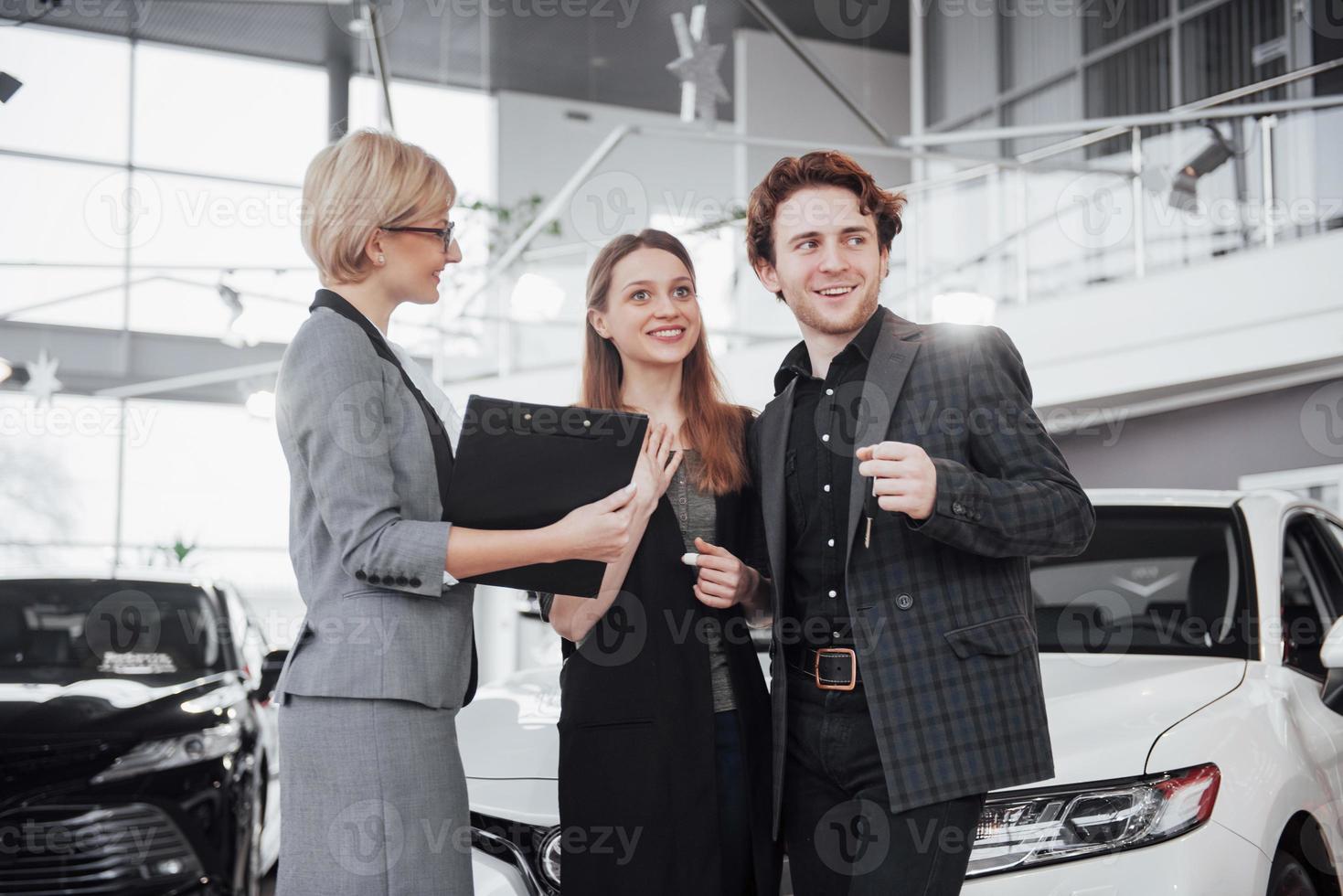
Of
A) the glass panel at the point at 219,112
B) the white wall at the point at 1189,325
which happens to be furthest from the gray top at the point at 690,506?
the glass panel at the point at 219,112

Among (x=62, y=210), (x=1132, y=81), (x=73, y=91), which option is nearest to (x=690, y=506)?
(x=1132, y=81)

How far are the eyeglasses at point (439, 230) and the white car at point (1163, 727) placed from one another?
1.08 m

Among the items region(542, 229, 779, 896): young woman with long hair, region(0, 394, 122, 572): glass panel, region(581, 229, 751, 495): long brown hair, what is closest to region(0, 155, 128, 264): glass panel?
region(0, 394, 122, 572): glass panel

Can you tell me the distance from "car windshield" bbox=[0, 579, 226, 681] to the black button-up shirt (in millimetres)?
3085

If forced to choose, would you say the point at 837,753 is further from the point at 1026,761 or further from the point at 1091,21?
the point at 1091,21

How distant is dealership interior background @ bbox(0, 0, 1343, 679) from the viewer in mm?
7410

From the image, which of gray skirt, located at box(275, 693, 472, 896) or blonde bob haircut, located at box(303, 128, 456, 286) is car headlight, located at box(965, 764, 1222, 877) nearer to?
gray skirt, located at box(275, 693, 472, 896)

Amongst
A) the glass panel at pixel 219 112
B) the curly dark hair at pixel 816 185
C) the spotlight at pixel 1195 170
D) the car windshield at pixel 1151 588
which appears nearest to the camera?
the curly dark hair at pixel 816 185

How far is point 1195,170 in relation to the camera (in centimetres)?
751

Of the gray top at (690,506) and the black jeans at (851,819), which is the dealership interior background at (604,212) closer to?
the gray top at (690,506)

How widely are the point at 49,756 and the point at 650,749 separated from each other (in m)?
2.45

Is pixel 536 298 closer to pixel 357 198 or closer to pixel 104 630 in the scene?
pixel 104 630

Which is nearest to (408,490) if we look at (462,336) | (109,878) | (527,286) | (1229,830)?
(1229,830)

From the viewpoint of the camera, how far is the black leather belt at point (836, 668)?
1.92m
